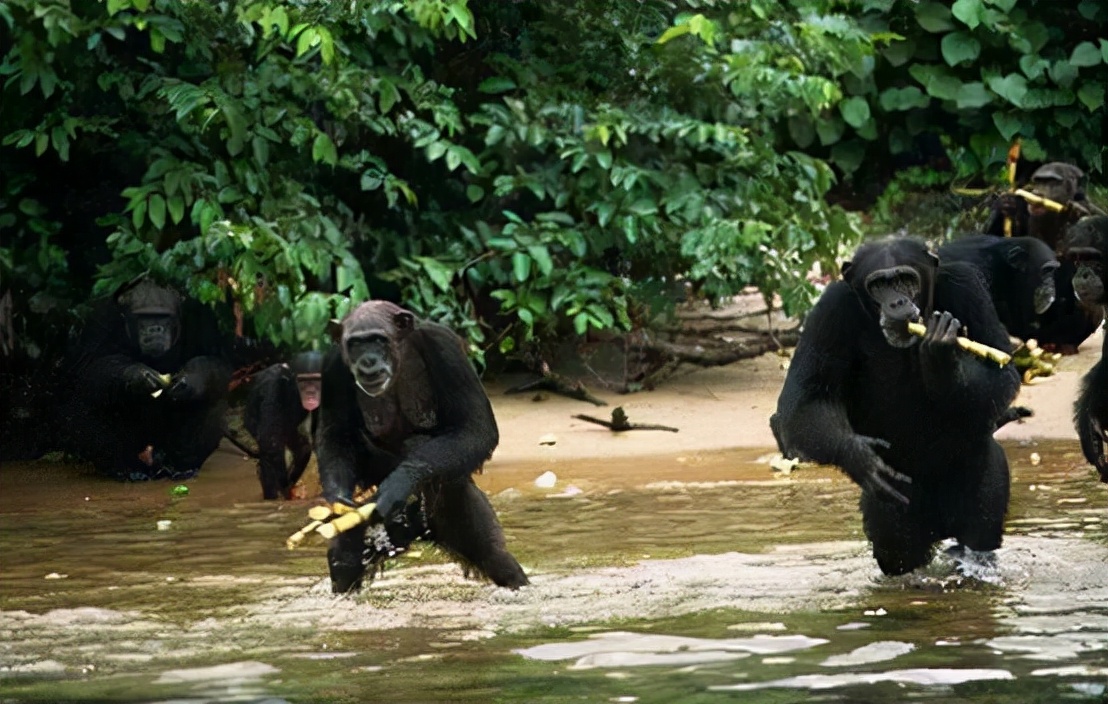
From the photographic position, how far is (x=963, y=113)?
14594 mm

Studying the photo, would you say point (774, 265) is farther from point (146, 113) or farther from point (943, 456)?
point (943, 456)

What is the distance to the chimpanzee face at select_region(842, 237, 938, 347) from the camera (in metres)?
5.99

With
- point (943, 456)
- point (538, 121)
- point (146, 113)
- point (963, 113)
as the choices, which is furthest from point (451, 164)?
point (963, 113)

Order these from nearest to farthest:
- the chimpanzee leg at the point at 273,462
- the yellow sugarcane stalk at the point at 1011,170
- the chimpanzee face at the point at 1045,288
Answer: the chimpanzee leg at the point at 273,462
the chimpanzee face at the point at 1045,288
the yellow sugarcane stalk at the point at 1011,170

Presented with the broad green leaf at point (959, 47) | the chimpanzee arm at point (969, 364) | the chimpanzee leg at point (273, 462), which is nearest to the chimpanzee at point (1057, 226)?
A: the broad green leaf at point (959, 47)

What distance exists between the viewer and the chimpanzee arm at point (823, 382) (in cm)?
616

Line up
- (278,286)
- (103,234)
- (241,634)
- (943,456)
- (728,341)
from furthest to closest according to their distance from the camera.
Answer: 1. (728,341)
2. (103,234)
3. (278,286)
4. (943,456)
5. (241,634)

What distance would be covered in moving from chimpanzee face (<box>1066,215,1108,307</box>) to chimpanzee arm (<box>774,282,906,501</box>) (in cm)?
205

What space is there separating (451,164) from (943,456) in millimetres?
4631

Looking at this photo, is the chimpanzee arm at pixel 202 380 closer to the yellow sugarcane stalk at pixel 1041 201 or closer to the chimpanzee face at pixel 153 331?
the chimpanzee face at pixel 153 331

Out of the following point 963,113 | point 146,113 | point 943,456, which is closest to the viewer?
point 943,456

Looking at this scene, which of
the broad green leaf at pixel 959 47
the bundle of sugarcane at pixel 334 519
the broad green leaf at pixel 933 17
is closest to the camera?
the bundle of sugarcane at pixel 334 519

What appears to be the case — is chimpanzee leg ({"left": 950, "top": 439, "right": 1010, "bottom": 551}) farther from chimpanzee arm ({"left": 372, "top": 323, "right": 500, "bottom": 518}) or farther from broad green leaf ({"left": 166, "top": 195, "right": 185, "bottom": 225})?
broad green leaf ({"left": 166, "top": 195, "right": 185, "bottom": 225})

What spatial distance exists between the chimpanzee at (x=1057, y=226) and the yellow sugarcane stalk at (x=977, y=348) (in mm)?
4492
